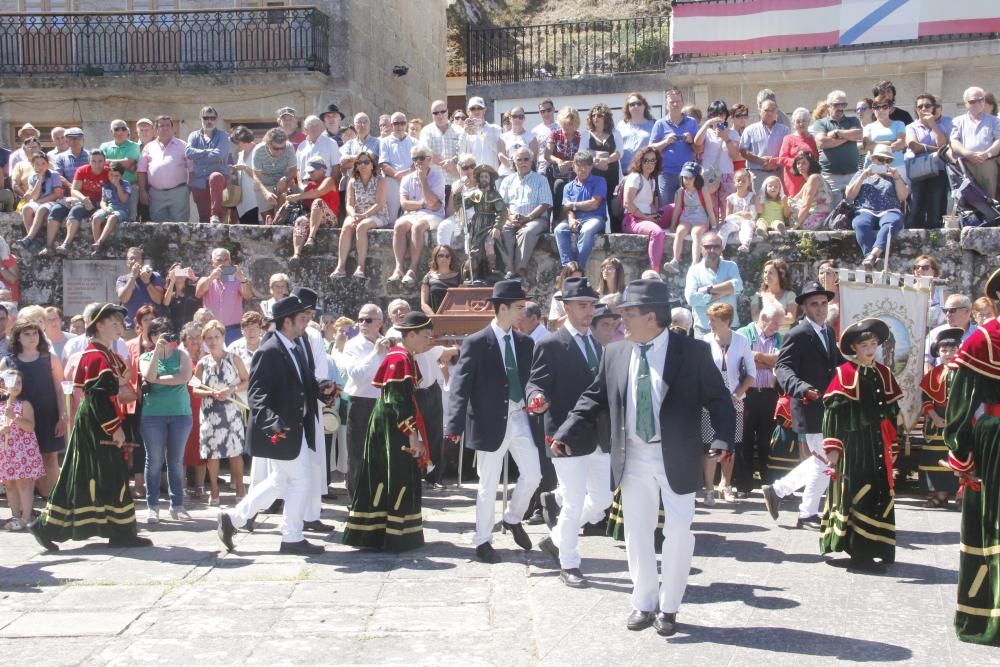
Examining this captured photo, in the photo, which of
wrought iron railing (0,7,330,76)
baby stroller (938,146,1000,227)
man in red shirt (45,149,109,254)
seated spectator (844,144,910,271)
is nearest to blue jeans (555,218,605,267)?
seated spectator (844,144,910,271)

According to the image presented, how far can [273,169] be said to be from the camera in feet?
47.7

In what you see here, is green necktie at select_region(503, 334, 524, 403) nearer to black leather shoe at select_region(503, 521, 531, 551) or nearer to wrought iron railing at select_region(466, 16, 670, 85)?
black leather shoe at select_region(503, 521, 531, 551)

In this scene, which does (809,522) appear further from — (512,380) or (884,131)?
(884,131)

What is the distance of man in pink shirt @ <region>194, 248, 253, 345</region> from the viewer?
13125 mm

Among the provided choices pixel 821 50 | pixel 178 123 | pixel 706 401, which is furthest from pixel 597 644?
pixel 178 123

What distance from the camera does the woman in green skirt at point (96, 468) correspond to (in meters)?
8.50

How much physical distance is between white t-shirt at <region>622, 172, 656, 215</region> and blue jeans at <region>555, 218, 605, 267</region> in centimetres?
53

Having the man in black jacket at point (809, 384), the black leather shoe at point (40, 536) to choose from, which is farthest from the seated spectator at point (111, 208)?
the man in black jacket at point (809, 384)

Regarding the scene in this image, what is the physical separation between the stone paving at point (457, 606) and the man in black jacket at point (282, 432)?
261mm

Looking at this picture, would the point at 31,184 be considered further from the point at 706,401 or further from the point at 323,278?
the point at 706,401

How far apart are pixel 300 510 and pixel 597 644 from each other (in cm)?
301

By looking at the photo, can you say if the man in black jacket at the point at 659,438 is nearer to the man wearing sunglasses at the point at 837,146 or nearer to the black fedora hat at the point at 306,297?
the black fedora hat at the point at 306,297

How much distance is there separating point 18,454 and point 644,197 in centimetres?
705

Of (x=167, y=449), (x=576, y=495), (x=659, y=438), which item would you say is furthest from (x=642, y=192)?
(x=659, y=438)
